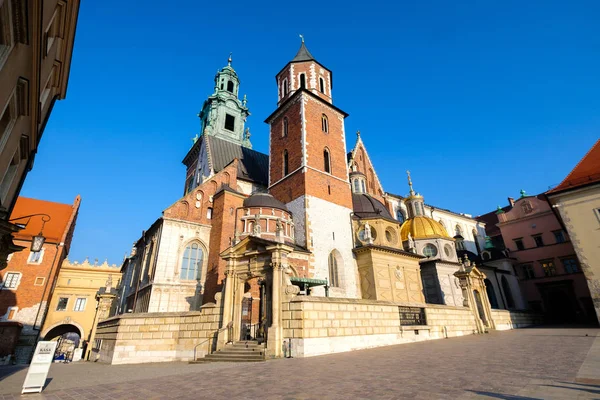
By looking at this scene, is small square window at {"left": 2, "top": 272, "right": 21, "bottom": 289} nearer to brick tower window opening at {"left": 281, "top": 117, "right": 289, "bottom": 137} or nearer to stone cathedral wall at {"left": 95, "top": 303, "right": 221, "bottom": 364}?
stone cathedral wall at {"left": 95, "top": 303, "right": 221, "bottom": 364}

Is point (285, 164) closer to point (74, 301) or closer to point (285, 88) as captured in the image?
point (285, 88)

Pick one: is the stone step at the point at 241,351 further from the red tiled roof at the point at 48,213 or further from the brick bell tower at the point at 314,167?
the red tiled roof at the point at 48,213

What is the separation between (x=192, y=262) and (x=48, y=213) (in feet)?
74.0

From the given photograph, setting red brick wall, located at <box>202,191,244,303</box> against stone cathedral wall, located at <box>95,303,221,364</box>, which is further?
red brick wall, located at <box>202,191,244,303</box>

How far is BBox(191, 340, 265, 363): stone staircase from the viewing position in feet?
38.6

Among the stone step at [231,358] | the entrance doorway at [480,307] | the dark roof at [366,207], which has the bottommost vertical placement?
the stone step at [231,358]

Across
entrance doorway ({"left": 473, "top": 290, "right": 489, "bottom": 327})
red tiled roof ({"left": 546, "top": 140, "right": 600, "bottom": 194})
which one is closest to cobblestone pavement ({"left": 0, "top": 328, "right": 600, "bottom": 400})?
entrance doorway ({"left": 473, "top": 290, "right": 489, "bottom": 327})

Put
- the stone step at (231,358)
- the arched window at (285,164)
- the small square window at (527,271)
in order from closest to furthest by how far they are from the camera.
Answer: the stone step at (231,358) < the arched window at (285,164) < the small square window at (527,271)

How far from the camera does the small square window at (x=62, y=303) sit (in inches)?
1336

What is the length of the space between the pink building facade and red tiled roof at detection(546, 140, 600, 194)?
12695 millimetres

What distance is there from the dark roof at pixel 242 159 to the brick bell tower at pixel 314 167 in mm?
4010

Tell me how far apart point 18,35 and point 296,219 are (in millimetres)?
18921

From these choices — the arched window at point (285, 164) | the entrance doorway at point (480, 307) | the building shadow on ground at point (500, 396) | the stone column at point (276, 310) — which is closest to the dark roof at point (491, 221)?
the entrance doorway at point (480, 307)

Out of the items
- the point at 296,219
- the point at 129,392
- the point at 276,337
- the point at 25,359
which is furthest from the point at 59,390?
the point at 25,359
